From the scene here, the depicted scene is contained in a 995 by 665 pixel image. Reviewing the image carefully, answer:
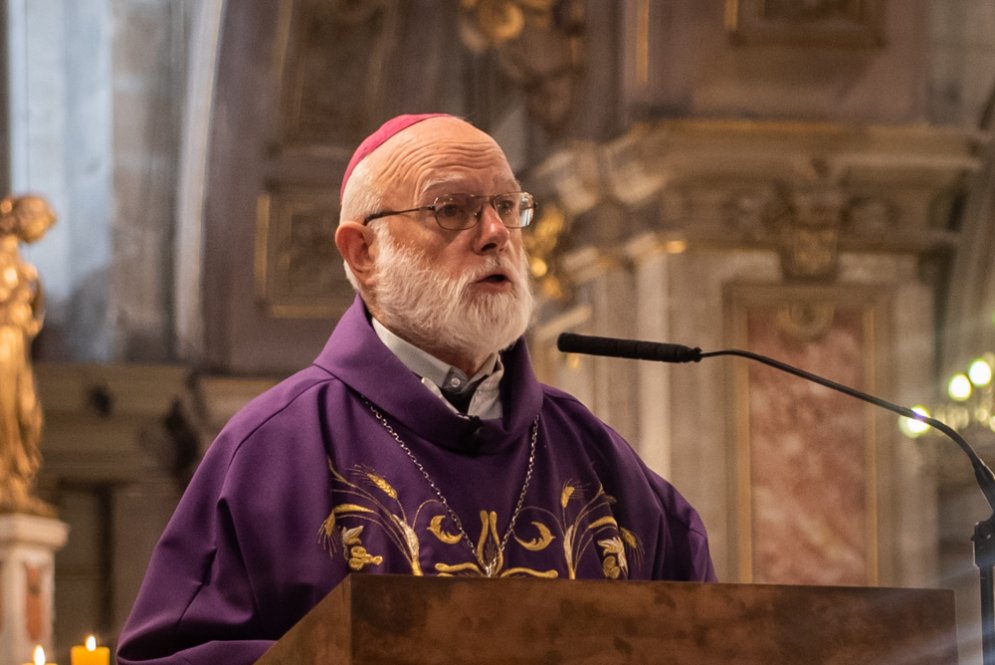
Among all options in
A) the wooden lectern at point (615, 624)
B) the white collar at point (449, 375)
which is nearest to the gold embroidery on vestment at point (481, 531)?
the white collar at point (449, 375)

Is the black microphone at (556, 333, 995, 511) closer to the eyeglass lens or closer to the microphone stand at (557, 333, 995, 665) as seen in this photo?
the microphone stand at (557, 333, 995, 665)

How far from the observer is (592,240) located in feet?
28.8

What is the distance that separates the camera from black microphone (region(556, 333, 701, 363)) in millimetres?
3527

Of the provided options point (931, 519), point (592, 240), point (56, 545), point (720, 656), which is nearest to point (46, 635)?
point (56, 545)

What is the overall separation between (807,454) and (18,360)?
558 centimetres

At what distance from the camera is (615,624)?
110 inches

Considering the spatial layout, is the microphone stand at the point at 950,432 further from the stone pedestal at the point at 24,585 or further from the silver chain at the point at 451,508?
the stone pedestal at the point at 24,585

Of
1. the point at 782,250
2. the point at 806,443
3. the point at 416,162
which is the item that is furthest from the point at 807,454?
the point at 416,162

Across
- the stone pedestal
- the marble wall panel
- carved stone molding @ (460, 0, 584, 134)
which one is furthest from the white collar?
the stone pedestal

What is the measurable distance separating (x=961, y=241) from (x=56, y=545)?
20.0 ft

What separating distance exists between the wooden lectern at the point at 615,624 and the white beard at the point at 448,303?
1.12 meters

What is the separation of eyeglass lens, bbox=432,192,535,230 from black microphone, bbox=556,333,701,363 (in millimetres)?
360

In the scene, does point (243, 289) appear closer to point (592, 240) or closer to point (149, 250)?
point (149, 250)

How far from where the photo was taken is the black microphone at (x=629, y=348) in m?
3.53
